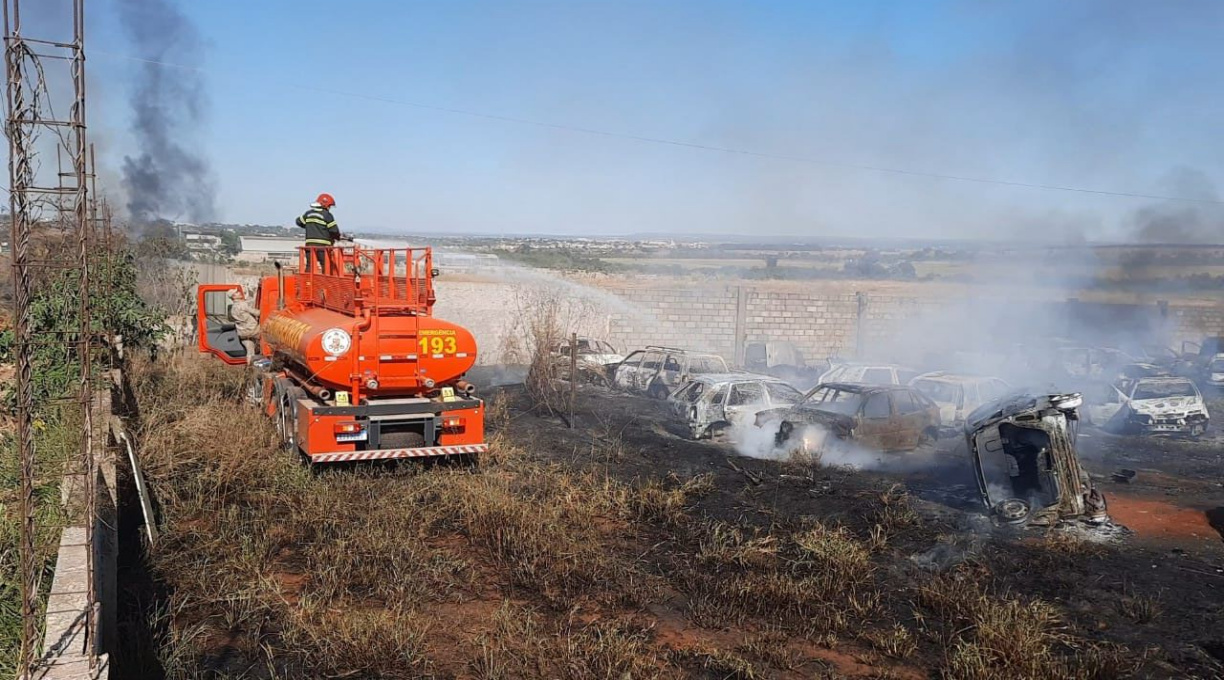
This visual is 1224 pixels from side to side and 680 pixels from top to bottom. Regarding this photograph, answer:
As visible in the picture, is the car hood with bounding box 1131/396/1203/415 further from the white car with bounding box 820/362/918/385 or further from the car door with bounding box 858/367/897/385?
the car door with bounding box 858/367/897/385

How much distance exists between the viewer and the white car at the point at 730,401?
14.8 m

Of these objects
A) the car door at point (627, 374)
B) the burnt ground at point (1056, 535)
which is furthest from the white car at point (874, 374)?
the car door at point (627, 374)

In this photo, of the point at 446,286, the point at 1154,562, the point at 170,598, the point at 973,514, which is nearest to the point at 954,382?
the point at 973,514

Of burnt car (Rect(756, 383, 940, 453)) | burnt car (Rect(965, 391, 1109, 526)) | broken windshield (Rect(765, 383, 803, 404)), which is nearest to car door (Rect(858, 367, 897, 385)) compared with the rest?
broken windshield (Rect(765, 383, 803, 404))

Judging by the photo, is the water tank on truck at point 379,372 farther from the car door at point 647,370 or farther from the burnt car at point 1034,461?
the car door at point 647,370

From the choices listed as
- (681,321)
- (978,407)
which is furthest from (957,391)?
(681,321)

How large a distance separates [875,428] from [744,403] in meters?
2.68

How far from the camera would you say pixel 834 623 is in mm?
6488

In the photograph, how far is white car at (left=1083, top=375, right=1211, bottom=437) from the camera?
1703 centimetres

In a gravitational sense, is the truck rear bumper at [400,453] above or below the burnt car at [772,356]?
above

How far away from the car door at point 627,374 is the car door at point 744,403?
5.22 m

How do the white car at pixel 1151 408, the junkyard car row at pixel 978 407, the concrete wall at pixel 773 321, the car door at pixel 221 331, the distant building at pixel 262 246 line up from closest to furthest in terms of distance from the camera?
the junkyard car row at pixel 978 407
the car door at pixel 221 331
the white car at pixel 1151 408
the concrete wall at pixel 773 321
the distant building at pixel 262 246

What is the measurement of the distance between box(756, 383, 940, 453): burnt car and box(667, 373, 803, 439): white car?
66cm

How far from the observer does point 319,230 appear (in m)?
12.7
